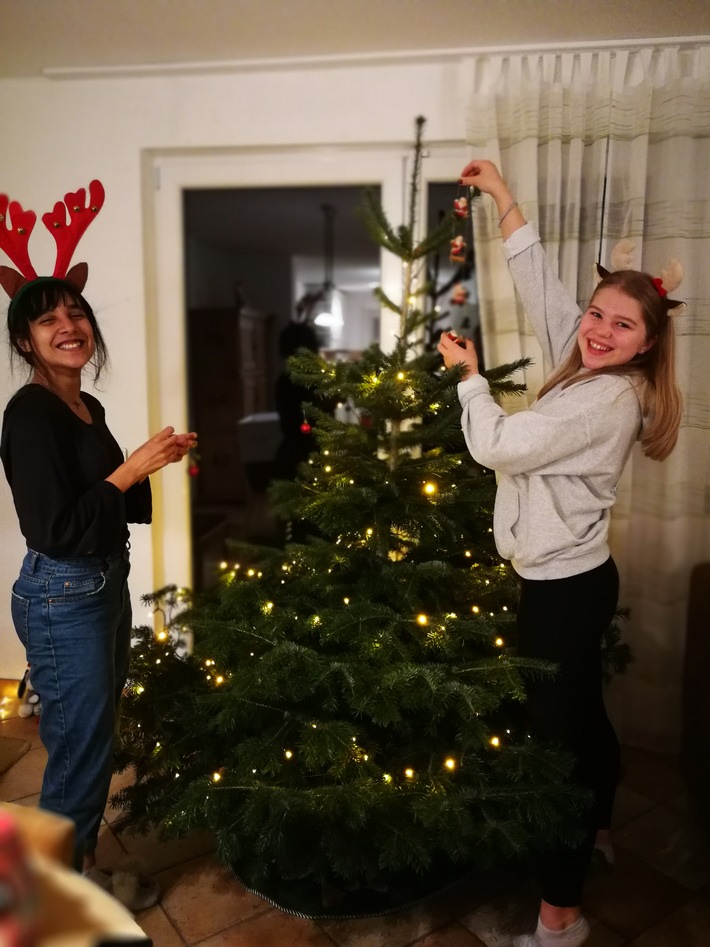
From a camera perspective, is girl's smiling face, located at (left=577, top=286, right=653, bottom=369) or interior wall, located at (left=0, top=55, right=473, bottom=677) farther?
interior wall, located at (left=0, top=55, right=473, bottom=677)

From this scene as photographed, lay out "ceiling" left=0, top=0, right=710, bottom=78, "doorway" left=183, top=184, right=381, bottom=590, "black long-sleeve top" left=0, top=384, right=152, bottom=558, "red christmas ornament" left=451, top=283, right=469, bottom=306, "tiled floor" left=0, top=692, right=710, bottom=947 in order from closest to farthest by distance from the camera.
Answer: "black long-sleeve top" left=0, top=384, right=152, bottom=558
"tiled floor" left=0, top=692, right=710, bottom=947
"ceiling" left=0, top=0, right=710, bottom=78
"red christmas ornament" left=451, top=283, right=469, bottom=306
"doorway" left=183, top=184, right=381, bottom=590

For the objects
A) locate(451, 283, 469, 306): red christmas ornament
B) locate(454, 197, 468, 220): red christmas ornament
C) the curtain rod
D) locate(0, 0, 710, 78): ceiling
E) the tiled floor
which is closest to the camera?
the tiled floor

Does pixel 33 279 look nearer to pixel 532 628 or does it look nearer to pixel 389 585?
pixel 389 585

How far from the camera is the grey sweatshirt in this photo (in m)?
1.33

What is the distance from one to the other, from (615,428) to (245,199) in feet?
5.81

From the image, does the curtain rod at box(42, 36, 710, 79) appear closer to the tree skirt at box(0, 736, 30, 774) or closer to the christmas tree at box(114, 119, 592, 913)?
the christmas tree at box(114, 119, 592, 913)

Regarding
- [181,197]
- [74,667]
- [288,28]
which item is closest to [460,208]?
[288,28]

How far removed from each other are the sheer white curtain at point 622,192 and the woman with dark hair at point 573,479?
80cm

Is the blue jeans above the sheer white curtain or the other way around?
the other way around

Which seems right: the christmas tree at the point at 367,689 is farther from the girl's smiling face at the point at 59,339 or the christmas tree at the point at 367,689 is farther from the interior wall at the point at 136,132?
the interior wall at the point at 136,132

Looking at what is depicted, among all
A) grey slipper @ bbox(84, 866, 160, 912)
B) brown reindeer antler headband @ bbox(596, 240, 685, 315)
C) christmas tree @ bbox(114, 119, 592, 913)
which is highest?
brown reindeer antler headband @ bbox(596, 240, 685, 315)

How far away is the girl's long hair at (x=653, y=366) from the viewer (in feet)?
4.56

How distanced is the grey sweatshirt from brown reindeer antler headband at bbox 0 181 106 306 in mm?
915

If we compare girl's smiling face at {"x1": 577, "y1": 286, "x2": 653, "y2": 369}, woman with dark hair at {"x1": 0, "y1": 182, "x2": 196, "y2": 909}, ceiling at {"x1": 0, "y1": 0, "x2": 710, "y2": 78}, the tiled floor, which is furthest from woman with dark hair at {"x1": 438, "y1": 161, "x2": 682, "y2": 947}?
ceiling at {"x1": 0, "y1": 0, "x2": 710, "y2": 78}
